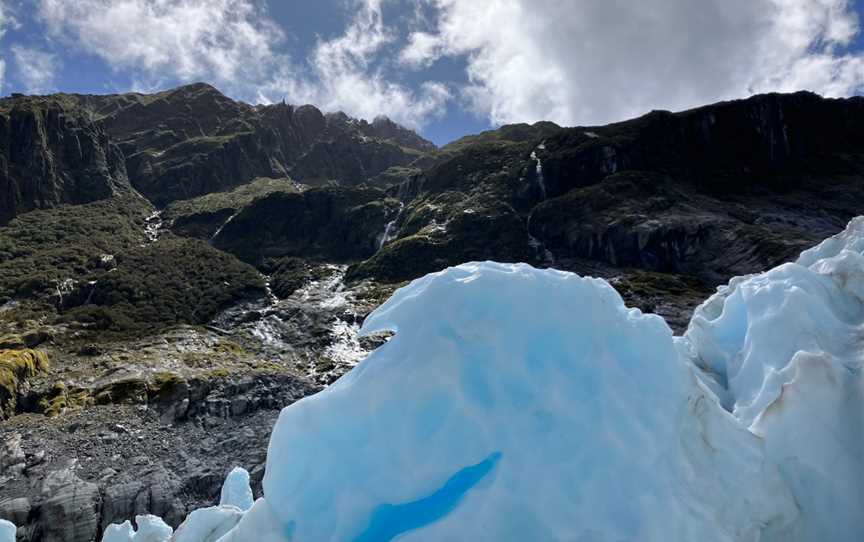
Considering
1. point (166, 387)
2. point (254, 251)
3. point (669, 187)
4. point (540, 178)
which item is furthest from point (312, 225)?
point (166, 387)

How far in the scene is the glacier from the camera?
772 cm

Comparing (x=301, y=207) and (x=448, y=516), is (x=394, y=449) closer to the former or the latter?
(x=448, y=516)

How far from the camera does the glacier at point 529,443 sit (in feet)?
25.3

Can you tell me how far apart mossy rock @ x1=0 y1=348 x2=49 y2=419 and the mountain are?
0.26 m

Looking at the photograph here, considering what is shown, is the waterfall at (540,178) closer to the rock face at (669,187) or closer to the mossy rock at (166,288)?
the rock face at (669,187)

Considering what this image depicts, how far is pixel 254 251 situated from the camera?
391 ft

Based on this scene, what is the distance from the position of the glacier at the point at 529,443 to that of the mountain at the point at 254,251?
31367 mm

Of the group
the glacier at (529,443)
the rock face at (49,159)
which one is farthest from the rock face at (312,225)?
the glacier at (529,443)

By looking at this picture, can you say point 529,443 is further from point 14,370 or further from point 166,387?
point 14,370

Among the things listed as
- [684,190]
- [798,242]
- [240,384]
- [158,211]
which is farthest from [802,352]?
[158,211]

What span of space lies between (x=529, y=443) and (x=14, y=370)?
54.7 m

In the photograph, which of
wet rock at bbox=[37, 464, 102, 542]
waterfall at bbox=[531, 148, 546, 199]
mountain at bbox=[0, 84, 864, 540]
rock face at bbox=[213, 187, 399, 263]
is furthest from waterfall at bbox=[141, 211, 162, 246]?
wet rock at bbox=[37, 464, 102, 542]

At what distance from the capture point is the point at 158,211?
14800 cm

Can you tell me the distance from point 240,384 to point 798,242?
66.5 meters
